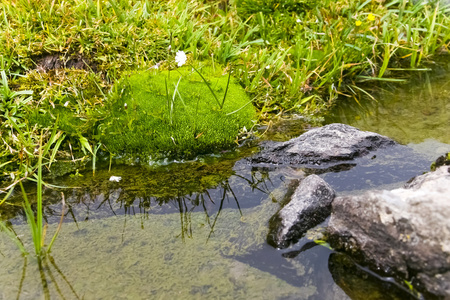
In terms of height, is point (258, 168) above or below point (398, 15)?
below

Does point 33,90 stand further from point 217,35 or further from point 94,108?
point 217,35

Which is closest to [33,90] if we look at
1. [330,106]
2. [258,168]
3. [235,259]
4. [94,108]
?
[94,108]

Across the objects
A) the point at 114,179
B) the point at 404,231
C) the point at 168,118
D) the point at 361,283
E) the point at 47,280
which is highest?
the point at 168,118

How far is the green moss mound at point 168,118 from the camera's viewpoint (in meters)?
3.91

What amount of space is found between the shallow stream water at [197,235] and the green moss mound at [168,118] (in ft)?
0.67

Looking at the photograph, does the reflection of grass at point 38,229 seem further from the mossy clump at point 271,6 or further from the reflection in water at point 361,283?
the mossy clump at point 271,6

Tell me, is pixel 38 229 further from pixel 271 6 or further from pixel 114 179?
pixel 271 6

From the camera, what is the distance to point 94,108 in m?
4.07

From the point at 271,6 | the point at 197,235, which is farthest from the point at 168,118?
the point at 271,6

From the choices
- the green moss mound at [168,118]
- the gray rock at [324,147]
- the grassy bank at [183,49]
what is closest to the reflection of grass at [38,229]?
the grassy bank at [183,49]

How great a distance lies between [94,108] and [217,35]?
233cm

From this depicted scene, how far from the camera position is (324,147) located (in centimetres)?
370

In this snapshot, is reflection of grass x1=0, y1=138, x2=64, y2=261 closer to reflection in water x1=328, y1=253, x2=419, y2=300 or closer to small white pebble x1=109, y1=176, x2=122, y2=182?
small white pebble x1=109, y1=176, x2=122, y2=182

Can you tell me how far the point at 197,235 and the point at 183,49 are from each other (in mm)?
2876
